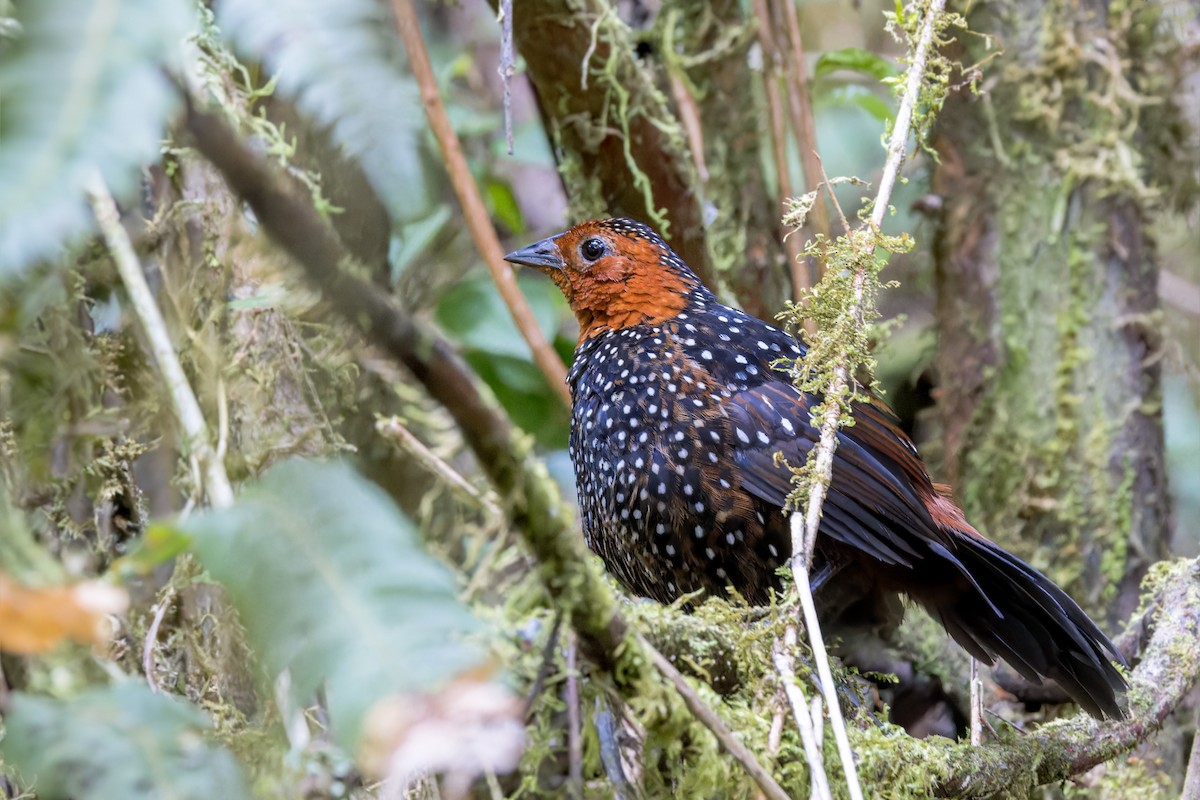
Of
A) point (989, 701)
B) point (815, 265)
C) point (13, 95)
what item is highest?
point (13, 95)

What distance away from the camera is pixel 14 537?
111 centimetres

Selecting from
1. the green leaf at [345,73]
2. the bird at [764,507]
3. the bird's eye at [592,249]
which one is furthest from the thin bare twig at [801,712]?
the bird's eye at [592,249]

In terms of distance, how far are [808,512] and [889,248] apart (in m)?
0.57

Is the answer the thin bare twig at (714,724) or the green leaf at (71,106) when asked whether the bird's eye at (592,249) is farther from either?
the green leaf at (71,106)

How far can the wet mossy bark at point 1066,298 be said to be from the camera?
13.6 feet

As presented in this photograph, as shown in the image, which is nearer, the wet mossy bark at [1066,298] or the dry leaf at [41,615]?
the dry leaf at [41,615]

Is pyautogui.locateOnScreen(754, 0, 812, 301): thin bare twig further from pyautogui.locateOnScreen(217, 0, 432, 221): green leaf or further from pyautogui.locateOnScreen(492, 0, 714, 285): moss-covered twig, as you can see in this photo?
pyautogui.locateOnScreen(217, 0, 432, 221): green leaf

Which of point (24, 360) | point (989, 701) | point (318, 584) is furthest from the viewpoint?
point (989, 701)

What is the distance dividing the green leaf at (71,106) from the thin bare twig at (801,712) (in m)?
1.21

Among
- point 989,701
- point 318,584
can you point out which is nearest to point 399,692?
point 318,584

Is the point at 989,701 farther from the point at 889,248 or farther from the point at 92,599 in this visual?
the point at 92,599

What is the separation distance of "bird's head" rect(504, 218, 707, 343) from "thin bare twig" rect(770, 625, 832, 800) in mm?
1405

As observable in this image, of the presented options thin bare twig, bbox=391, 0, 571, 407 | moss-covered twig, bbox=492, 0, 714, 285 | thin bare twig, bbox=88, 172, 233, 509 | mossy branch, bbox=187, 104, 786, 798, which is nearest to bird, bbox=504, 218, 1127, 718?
thin bare twig, bbox=391, 0, 571, 407

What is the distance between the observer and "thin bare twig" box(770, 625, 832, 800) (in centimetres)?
168
